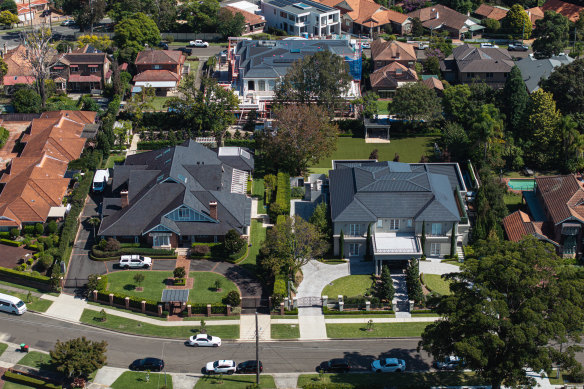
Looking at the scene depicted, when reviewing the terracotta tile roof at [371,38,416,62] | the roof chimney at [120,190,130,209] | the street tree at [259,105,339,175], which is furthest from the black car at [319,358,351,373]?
the terracotta tile roof at [371,38,416,62]

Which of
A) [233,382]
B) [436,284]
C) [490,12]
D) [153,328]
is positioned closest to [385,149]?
[436,284]

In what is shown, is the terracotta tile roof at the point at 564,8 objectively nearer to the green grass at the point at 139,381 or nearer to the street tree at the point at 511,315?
the street tree at the point at 511,315

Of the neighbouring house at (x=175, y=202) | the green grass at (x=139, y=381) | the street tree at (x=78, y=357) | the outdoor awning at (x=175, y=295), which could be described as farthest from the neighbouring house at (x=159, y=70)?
the green grass at (x=139, y=381)

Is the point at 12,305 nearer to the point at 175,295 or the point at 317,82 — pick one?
the point at 175,295

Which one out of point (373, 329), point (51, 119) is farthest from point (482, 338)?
point (51, 119)

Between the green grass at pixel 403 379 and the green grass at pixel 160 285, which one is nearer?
the green grass at pixel 403 379

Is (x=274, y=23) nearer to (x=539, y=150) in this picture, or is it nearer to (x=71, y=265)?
(x=539, y=150)

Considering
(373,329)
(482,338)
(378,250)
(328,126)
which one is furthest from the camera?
(328,126)
